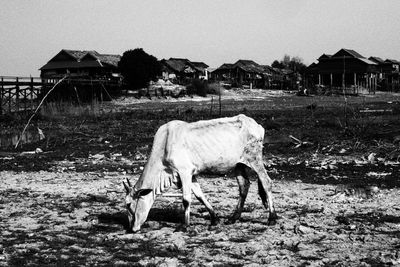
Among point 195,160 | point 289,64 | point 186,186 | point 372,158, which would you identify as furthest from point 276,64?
point 186,186

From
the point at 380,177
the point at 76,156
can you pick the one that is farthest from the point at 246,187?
the point at 76,156

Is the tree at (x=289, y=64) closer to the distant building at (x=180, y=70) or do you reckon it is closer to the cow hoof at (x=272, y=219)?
the distant building at (x=180, y=70)

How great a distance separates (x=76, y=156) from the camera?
53.4 feet

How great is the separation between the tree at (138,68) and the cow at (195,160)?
50.3m

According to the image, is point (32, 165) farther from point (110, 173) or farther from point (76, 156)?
point (110, 173)

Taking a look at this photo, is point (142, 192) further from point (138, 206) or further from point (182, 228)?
point (182, 228)

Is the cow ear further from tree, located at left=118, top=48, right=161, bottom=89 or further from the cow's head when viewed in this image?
tree, located at left=118, top=48, right=161, bottom=89

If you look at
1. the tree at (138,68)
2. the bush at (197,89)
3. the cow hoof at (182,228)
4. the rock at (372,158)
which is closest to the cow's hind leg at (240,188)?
the cow hoof at (182,228)

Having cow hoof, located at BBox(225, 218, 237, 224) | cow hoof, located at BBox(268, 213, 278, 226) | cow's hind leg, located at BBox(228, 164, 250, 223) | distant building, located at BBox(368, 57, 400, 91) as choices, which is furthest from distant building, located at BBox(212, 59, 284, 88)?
cow hoof, located at BBox(268, 213, 278, 226)

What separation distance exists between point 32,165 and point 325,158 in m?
8.63

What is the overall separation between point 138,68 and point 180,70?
26484mm

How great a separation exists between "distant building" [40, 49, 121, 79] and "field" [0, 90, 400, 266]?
5283cm

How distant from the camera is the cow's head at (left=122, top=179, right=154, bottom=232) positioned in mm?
7441

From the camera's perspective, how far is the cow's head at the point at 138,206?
744cm
